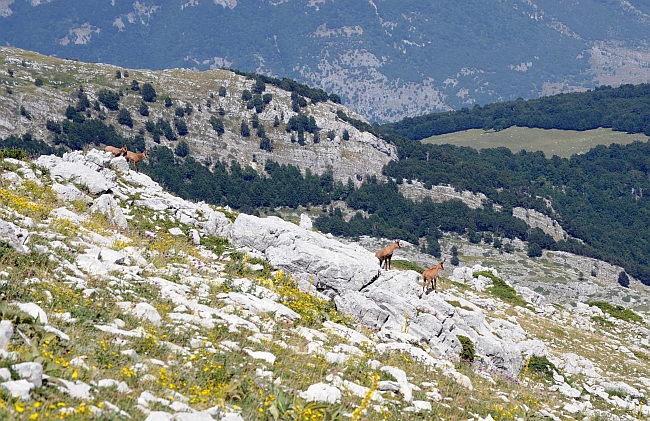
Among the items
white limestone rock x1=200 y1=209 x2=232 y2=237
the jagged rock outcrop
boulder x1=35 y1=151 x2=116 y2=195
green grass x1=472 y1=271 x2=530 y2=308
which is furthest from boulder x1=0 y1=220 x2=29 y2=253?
green grass x1=472 y1=271 x2=530 y2=308

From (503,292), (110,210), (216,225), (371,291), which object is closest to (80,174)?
(110,210)

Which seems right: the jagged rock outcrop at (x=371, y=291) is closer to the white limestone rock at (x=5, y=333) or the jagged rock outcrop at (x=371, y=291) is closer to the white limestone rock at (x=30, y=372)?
the white limestone rock at (x=5, y=333)

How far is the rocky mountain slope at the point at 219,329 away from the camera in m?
11.1

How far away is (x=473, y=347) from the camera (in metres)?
26.2

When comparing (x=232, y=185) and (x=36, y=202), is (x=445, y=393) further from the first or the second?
(x=232, y=185)

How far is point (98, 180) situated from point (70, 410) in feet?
68.6

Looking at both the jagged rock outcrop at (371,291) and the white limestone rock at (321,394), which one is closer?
the white limestone rock at (321,394)

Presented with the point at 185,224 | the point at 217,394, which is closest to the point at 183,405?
the point at 217,394

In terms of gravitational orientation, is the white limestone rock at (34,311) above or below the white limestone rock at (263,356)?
above

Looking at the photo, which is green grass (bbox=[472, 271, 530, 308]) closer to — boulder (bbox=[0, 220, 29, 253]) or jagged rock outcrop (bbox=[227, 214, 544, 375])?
jagged rock outcrop (bbox=[227, 214, 544, 375])

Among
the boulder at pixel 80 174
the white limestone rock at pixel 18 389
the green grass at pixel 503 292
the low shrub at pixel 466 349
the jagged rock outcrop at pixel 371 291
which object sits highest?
the boulder at pixel 80 174

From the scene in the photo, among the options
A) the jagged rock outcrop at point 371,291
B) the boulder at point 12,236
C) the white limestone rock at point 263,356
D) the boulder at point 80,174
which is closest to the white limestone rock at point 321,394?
the white limestone rock at point 263,356

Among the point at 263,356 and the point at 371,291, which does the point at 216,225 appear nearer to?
the point at 371,291

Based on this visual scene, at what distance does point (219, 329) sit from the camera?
1502 cm
